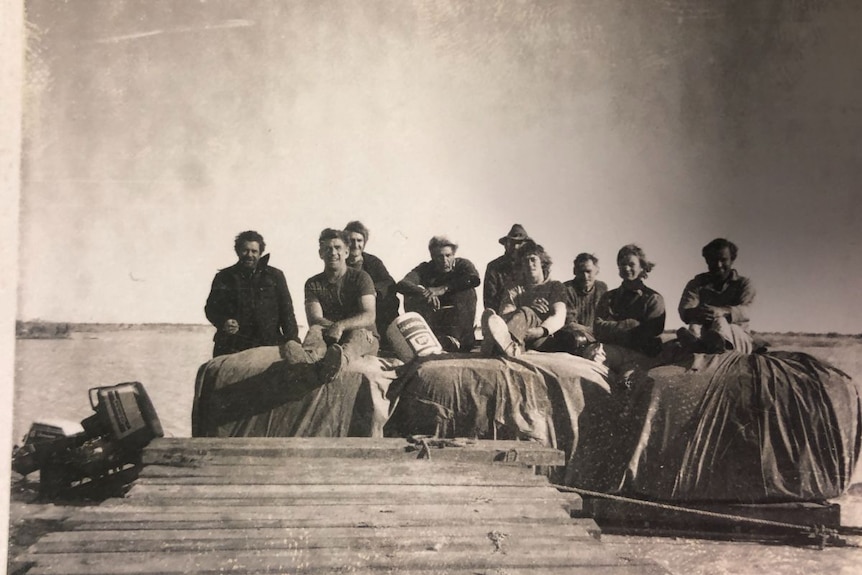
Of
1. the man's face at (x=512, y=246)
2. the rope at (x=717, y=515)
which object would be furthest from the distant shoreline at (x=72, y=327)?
the rope at (x=717, y=515)

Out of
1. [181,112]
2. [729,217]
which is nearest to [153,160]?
[181,112]

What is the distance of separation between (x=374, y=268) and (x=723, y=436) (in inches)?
84.9

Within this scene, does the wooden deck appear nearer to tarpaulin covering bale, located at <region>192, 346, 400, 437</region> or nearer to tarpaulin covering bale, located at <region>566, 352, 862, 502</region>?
tarpaulin covering bale, located at <region>192, 346, 400, 437</region>

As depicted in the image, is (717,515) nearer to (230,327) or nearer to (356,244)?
(356,244)

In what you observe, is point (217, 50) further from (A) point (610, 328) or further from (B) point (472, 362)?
(A) point (610, 328)

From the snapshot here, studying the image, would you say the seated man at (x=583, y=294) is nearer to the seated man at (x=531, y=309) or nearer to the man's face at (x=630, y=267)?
the seated man at (x=531, y=309)

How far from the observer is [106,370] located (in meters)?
4.74

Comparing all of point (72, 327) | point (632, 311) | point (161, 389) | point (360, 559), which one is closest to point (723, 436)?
point (632, 311)

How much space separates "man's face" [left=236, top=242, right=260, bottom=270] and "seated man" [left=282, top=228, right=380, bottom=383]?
324 mm

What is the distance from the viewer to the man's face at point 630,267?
5.05m

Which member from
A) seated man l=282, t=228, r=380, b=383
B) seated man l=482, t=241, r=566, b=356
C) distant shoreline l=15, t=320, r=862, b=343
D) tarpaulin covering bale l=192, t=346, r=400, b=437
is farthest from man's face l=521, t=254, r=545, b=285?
distant shoreline l=15, t=320, r=862, b=343

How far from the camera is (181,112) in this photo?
192 inches

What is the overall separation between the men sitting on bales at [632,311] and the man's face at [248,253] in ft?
6.40

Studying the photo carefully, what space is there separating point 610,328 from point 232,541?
7.65 feet
